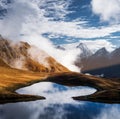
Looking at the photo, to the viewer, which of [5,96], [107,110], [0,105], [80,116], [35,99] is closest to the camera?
[80,116]

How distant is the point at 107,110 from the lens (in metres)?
158

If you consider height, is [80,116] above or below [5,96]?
below

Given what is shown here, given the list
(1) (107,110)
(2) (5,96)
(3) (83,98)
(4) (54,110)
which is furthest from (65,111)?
(3) (83,98)

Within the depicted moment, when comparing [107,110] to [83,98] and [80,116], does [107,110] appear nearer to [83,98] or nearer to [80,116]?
[80,116]

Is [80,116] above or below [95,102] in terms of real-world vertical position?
below

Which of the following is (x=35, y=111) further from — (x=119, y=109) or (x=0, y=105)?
(x=119, y=109)

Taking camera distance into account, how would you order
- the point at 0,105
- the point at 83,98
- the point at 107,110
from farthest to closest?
the point at 83,98
the point at 107,110
the point at 0,105

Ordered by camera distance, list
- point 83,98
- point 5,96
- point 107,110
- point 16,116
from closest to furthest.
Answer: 1. point 16,116
2. point 107,110
3. point 5,96
4. point 83,98

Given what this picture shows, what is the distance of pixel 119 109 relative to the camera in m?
161

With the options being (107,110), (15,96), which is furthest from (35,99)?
(107,110)

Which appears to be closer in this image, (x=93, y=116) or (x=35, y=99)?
(x=93, y=116)

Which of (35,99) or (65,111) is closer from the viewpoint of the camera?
(65,111)

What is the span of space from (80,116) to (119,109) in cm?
3009

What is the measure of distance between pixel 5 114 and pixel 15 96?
49.9m
